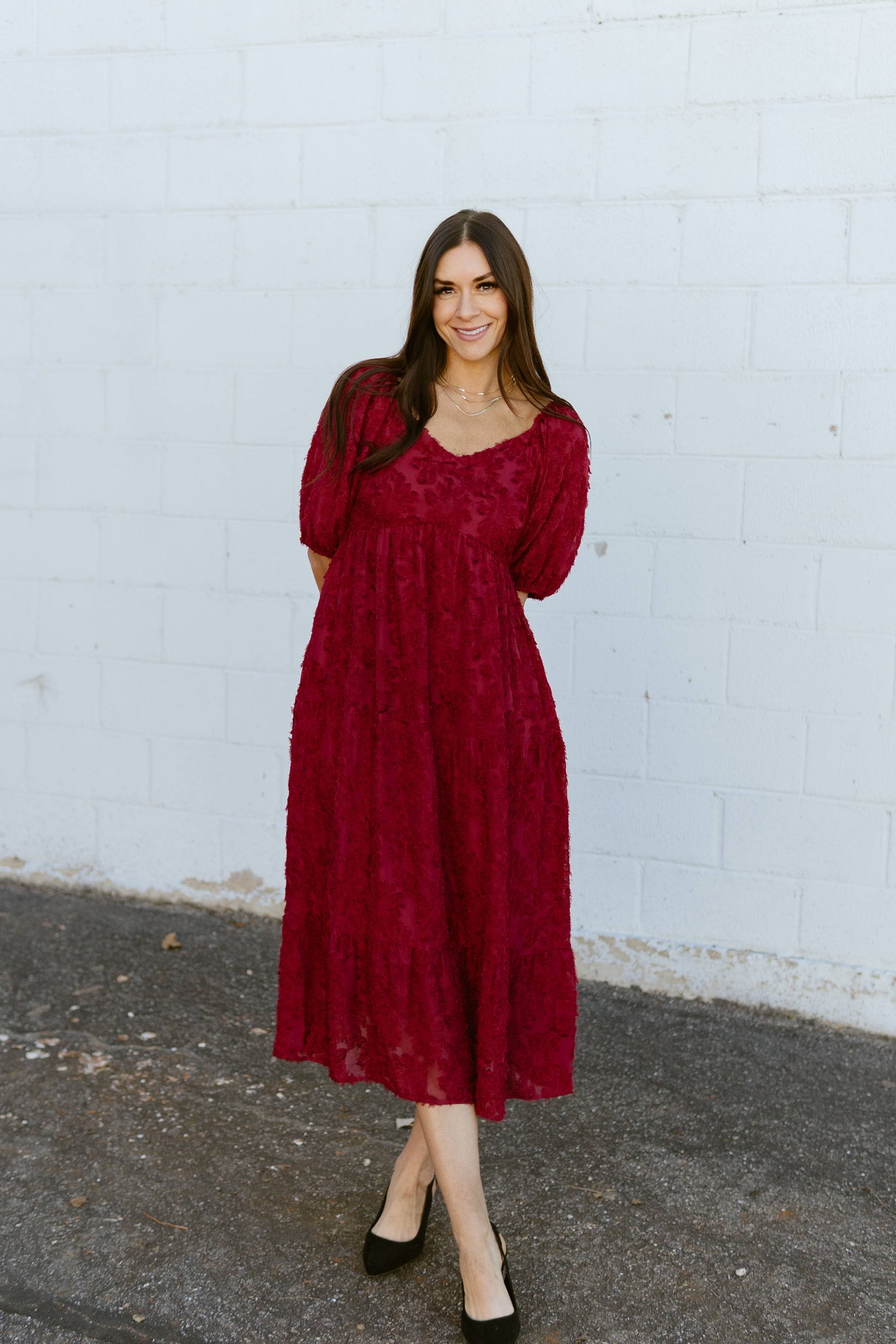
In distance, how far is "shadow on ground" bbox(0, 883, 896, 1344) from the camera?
2059mm

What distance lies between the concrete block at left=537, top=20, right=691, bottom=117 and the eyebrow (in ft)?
4.43

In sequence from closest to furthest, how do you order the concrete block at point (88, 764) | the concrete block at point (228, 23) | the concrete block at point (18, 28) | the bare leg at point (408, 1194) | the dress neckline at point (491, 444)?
1. the dress neckline at point (491, 444)
2. the bare leg at point (408, 1194)
3. the concrete block at point (228, 23)
4. the concrete block at point (18, 28)
5. the concrete block at point (88, 764)

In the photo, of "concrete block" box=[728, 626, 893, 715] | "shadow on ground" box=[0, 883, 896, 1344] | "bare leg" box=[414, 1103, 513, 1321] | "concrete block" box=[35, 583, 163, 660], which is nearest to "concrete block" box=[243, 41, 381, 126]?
"concrete block" box=[35, 583, 163, 660]

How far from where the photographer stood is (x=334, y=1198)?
2375 millimetres

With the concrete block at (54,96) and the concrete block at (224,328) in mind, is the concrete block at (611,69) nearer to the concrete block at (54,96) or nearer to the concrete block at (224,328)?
the concrete block at (224,328)

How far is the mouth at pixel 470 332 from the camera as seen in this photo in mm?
2072

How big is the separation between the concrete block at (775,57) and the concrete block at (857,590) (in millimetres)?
1121

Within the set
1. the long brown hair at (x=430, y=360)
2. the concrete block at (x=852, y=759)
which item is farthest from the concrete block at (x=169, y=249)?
the concrete block at (x=852, y=759)

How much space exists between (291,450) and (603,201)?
1.09 metres

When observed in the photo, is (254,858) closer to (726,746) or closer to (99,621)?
(99,621)

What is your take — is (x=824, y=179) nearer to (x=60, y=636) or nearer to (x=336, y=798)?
(x=336, y=798)

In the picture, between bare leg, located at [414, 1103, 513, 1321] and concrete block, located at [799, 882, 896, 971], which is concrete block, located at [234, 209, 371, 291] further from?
bare leg, located at [414, 1103, 513, 1321]

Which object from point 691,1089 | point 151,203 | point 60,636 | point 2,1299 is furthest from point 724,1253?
point 151,203

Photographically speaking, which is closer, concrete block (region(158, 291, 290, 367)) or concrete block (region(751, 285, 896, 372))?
concrete block (region(751, 285, 896, 372))
